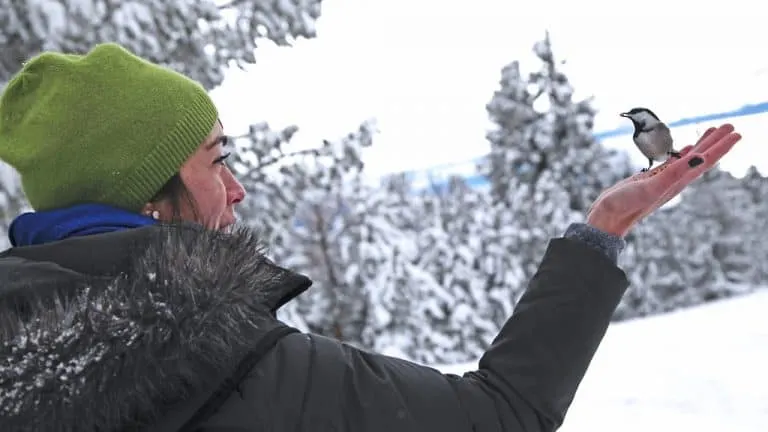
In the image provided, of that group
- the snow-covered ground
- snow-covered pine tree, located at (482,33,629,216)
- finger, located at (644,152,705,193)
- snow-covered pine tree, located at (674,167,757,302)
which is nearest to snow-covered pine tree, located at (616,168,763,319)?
snow-covered pine tree, located at (674,167,757,302)

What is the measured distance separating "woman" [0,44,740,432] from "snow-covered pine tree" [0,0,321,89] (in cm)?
465

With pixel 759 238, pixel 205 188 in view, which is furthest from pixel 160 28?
pixel 759 238

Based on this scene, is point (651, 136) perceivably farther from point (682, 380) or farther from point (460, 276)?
point (460, 276)

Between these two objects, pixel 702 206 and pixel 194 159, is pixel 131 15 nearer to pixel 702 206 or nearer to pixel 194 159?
pixel 194 159

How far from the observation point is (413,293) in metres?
26.9

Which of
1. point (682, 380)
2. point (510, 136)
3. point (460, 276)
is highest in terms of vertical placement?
point (682, 380)

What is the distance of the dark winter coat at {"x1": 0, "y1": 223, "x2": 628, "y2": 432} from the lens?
1.11 meters

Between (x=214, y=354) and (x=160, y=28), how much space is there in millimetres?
5922

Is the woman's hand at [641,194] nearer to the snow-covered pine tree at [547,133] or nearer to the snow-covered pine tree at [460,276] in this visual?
the snow-covered pine tree at [547,133]

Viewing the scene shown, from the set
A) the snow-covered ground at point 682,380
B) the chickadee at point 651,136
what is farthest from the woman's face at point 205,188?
the snow-covered ground at point 682,380

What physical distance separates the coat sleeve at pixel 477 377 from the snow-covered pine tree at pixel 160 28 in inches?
203

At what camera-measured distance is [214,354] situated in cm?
115

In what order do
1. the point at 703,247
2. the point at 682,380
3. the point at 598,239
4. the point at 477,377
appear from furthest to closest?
1. the point at 703,247
2. the point at 682,380
3. the point at 598,239
4. the point at 477,377

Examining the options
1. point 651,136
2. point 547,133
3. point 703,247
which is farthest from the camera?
point 703,247
